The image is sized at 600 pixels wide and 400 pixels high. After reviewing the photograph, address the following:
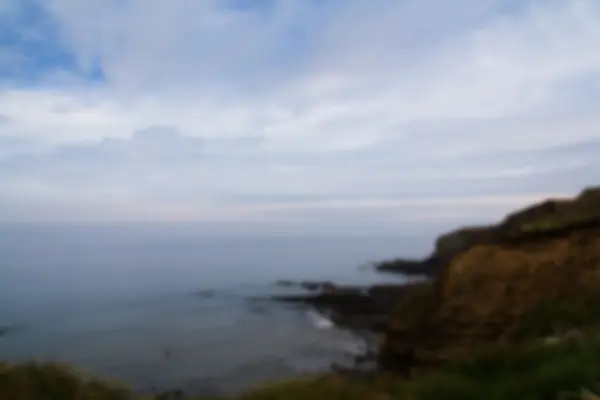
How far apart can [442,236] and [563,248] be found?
85.1ft

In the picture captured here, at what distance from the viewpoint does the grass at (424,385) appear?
19.9ft

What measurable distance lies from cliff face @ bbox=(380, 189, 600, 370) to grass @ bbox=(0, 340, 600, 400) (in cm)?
1001

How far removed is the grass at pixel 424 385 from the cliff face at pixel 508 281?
32.9ft

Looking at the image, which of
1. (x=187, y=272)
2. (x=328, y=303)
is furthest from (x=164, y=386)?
(x=187, y=272)

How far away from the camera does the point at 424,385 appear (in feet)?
22.0

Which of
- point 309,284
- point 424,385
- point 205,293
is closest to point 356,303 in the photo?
point 309,284

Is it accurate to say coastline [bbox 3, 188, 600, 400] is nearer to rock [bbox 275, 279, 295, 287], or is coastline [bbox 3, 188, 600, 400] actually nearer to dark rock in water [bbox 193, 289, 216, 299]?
dark rock in water [bbox 193, 289, 216, 299]

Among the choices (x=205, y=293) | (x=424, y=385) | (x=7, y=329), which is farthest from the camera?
(x=205, y=293)

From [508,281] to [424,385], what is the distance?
14002 mm

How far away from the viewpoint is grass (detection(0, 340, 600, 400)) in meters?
6.08

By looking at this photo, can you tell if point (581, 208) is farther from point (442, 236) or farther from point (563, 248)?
point (442, 236)

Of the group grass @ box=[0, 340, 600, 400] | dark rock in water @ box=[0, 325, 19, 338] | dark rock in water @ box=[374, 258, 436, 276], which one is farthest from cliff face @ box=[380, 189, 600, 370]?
dark rock in water @ box=[374, 258, 436, 276]

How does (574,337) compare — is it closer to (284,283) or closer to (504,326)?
(504,326)

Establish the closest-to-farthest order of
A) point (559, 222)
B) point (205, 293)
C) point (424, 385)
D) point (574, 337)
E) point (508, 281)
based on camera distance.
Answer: point (424, 385) < point (574, 337) < point (508, 281) < point (559, 222) < point (205, 293)
